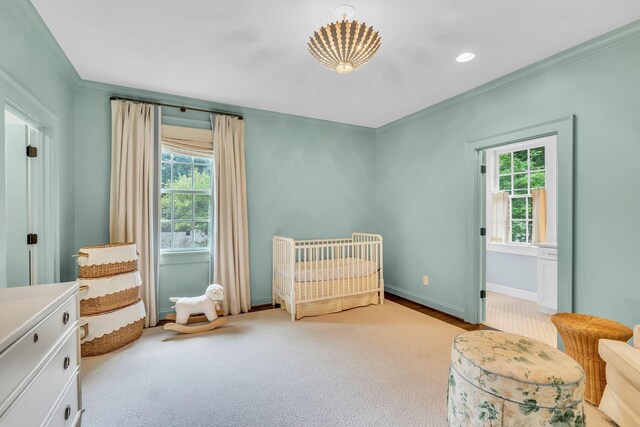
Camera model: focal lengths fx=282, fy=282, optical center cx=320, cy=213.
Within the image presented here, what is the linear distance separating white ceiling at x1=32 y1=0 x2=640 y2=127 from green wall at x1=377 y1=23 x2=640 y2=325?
0.19 meters

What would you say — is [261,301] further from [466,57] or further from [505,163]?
[505,163]

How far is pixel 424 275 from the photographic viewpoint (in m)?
3.66

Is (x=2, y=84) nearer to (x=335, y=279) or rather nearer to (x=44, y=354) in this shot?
(x=44, y=354)

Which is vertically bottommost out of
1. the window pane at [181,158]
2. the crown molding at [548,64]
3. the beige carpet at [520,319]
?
the beige carpet at [520,319]

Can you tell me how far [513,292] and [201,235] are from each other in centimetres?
444

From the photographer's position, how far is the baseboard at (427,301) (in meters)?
3.21

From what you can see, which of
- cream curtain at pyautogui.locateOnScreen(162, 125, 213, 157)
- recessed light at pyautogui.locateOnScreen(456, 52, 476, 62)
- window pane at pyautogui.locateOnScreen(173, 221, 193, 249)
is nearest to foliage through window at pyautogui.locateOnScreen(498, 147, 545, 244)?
recessed light at pyautogui.locateOnScreen(456, 52, 476, 62)

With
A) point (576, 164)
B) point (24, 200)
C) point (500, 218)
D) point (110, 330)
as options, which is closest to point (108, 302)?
point (110, 330)

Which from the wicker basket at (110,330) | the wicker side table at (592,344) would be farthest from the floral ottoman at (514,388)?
the wicker basket at (110,330)

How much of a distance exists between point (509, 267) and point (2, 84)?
5.57m

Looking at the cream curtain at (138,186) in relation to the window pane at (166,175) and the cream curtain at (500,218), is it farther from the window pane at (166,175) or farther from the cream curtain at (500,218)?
the cream curtain at (500,218)

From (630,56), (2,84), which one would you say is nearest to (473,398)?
(630,56)

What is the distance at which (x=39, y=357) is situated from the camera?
1.06 meters

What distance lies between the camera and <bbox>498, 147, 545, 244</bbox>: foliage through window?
13.6 feet
